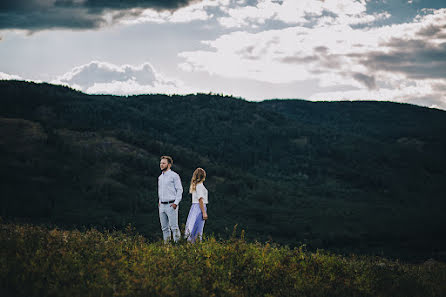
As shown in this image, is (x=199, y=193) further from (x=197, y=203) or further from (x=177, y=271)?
(x=177, y=271)

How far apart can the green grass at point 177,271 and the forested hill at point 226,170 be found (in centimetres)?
1387

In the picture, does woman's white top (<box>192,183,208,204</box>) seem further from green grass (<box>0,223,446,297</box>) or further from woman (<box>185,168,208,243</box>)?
green grass (<box>0,223,446,297</box>)

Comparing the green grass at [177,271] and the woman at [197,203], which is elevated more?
the woman at [197,203]

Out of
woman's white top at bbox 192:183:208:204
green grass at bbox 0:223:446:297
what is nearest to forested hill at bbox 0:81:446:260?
A: woman's white top at bbox 192:183:208:204

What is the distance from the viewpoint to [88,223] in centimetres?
2302

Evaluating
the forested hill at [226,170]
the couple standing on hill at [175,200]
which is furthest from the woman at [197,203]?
the forested hill at [226,170]

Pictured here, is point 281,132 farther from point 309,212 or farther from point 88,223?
point 88,223

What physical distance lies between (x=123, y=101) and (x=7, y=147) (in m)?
50.4

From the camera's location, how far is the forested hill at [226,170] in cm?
2756

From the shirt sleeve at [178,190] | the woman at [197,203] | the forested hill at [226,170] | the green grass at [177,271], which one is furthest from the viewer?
the forested hill at [226,170]

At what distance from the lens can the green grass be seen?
17.3ft

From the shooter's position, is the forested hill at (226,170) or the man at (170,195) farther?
the forested hill at (226,170)

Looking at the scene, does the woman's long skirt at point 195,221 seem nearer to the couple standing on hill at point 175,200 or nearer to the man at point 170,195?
the couple standing on hill at point 175,200

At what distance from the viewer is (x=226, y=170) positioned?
154ft
